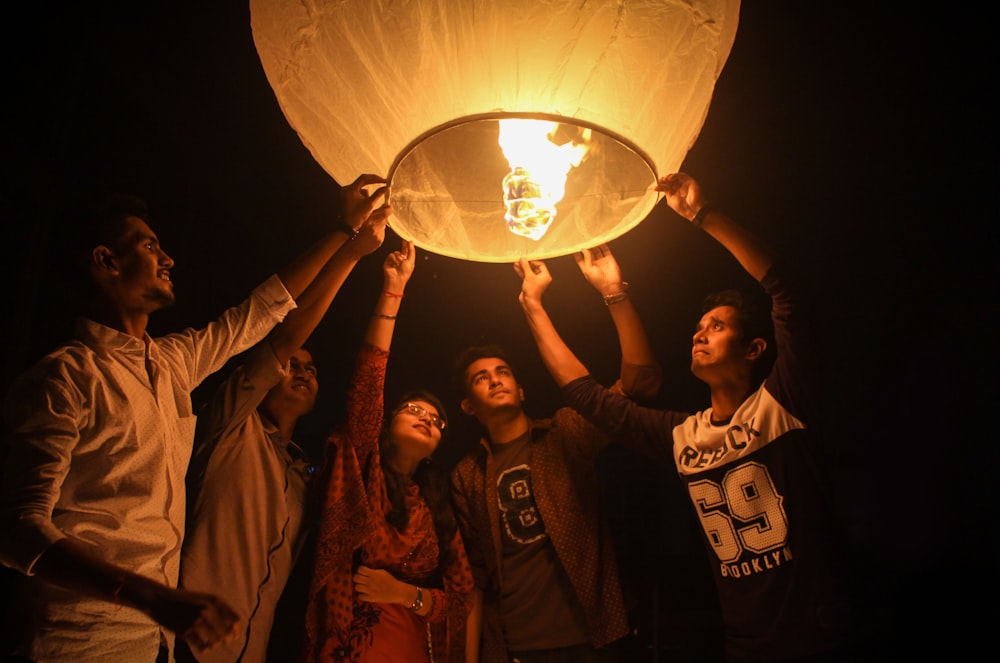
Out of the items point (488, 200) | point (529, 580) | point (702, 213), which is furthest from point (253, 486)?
point (702, 213)

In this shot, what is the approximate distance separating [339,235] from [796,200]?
2.22 m

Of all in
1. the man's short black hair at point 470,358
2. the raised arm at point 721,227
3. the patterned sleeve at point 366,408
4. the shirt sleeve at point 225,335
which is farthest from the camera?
the man's short black hair at point 470,358

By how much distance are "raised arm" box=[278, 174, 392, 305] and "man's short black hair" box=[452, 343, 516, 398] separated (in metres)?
0.92

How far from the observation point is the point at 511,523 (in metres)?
2.39

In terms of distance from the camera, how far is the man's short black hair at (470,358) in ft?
9.25

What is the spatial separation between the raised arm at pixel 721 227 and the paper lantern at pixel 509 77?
0.88 feet

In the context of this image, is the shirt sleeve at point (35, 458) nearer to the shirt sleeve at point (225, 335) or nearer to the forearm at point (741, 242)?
the shirt sleeve at point (225, 335)

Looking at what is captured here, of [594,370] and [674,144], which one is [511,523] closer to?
[674,144]

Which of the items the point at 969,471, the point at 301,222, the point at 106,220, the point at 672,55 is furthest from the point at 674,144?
the point at 301,222

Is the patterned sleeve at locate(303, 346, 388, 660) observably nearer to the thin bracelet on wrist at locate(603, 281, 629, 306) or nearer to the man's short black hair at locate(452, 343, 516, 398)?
the man's short black hair at locate(452, 343, 516, 398)

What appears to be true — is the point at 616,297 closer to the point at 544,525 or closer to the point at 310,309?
the point at 544,525

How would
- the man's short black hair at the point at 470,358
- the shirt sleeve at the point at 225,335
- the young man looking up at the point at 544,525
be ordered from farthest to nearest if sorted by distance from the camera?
the man's short black hair at the point at 470,358
the young man looking up at the point at 544,525
the shirt sleeve at the point at 225,335

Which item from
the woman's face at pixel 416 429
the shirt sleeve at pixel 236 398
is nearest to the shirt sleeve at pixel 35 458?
the shirt sleeve at pixel 236 398

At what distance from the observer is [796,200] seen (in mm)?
3154
